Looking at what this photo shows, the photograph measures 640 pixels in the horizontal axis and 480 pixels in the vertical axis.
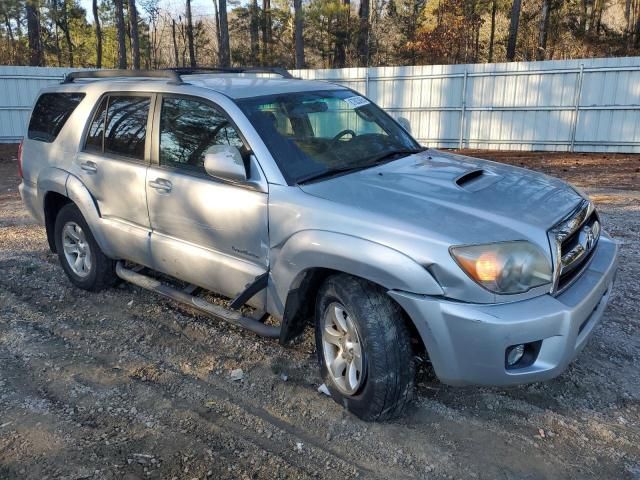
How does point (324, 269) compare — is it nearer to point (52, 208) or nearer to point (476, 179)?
point (476, 179)

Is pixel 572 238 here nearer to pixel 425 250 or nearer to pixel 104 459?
pixel 425 250

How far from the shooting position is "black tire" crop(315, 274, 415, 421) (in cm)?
285

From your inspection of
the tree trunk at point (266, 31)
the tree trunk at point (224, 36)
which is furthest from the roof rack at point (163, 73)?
the tree trunk at point (266, 31)

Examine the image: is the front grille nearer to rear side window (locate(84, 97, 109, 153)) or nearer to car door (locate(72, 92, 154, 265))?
car door (locate(72, 92, 154, 265))

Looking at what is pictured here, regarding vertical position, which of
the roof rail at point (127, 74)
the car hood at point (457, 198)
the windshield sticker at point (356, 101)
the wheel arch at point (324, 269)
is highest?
the roof rail at point (127, 74)

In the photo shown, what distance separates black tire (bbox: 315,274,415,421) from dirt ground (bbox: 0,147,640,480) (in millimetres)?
158

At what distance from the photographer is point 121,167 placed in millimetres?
4266

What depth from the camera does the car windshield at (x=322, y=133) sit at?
11.3 feet

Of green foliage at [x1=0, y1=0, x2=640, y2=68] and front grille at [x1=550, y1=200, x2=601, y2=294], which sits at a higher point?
green foliage at [x1=0, y1=0, x2=640, y2=68]

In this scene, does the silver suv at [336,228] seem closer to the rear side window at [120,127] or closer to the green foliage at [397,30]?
the rear side window at [120,127]

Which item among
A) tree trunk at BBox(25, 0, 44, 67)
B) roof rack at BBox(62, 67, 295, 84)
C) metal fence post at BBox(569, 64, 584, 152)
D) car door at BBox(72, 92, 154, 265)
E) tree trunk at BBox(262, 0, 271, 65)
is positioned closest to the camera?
car door at BBox(72, 92, 154, 265)

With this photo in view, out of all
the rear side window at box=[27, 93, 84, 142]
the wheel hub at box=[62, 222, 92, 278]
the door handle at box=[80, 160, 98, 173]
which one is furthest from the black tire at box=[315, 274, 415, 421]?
the rear side window at box=[27, 93, 84, 142]

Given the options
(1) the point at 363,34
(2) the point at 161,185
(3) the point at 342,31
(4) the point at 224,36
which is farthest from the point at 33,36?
(2) the point at 161,185

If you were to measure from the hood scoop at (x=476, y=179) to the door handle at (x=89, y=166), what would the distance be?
114 inches
